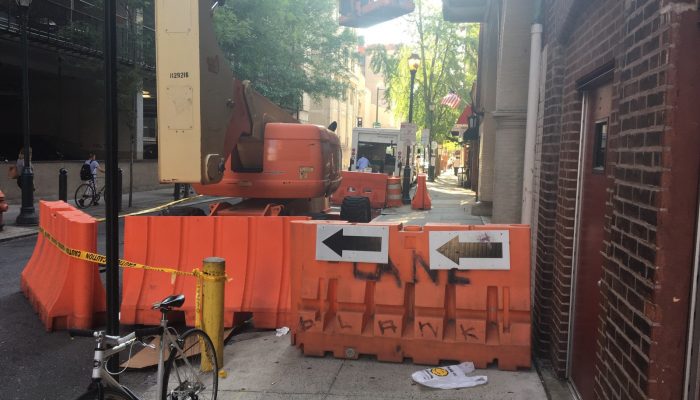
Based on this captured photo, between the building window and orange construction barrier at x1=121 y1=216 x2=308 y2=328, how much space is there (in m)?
3.13

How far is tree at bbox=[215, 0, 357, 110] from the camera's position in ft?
74.3

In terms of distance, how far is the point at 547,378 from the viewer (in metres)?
4.68

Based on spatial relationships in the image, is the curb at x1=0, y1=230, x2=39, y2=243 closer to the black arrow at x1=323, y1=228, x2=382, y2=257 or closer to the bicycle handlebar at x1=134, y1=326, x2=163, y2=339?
the black arrow at x1=323, y1=228, x2=382, y2=257

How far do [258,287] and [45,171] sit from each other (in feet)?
60.2

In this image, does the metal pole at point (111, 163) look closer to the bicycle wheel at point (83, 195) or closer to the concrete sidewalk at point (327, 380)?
the concrete sidewalk at point (327, 380)

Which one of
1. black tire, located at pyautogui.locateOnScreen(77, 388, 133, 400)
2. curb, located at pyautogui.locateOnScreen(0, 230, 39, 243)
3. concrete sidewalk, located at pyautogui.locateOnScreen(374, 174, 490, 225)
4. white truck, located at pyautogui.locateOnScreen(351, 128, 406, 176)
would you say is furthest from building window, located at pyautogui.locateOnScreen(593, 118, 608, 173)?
white truck, located at pyautogui.locateOnScreen(351, 128, 406, 176)

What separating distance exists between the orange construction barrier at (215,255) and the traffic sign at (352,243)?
37.2 inches

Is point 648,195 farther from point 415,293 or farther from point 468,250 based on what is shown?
point 415,293

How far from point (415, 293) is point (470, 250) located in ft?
1.97

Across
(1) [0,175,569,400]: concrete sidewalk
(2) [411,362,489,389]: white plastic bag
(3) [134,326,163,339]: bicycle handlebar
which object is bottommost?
(1) [0,175,569,400]: concrete sidewalk

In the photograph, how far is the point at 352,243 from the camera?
5.11 m

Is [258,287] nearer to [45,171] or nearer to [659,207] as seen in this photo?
[659,207]

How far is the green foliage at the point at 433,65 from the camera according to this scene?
3769cm

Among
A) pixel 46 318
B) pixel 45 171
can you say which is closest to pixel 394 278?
pixel 46 318
